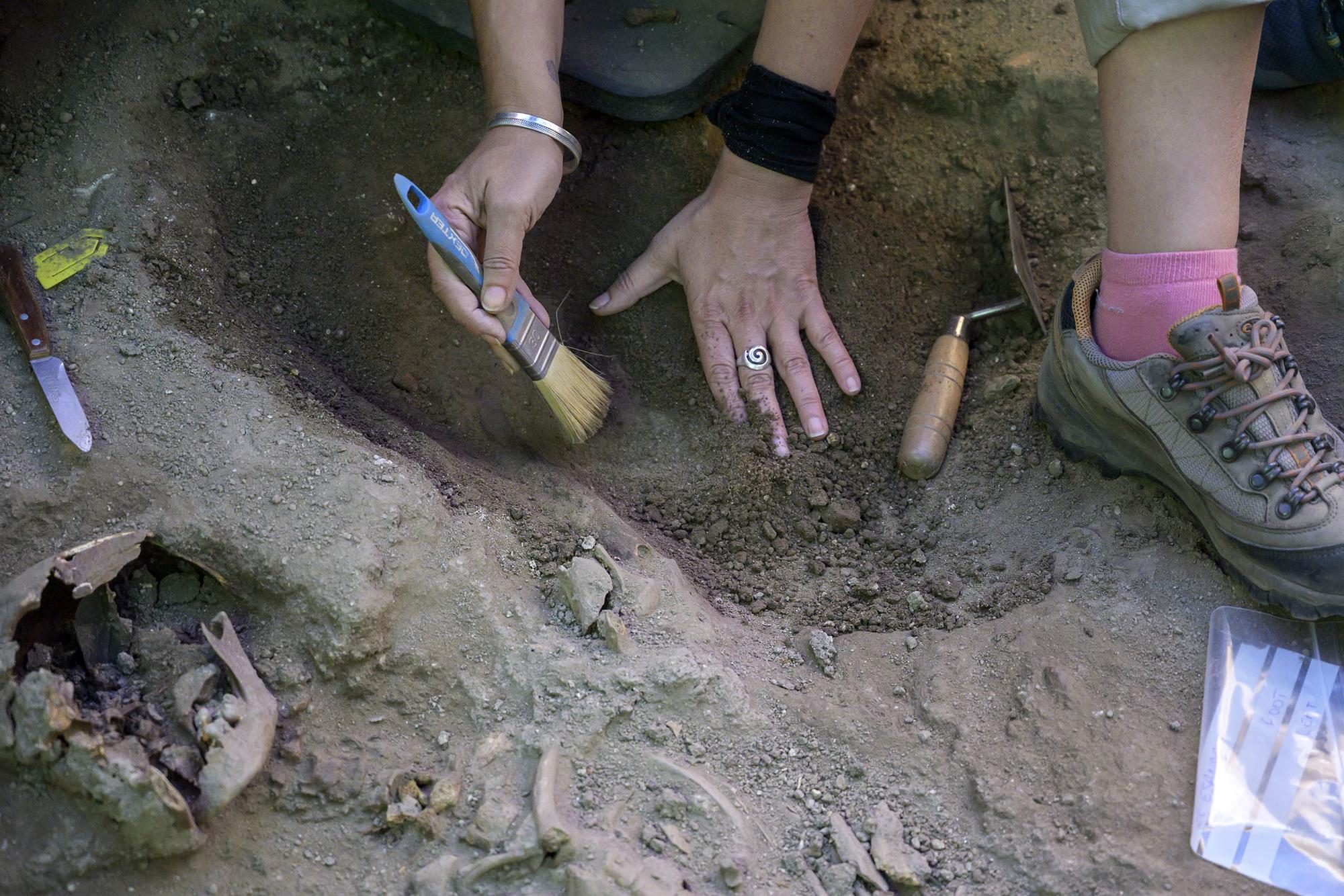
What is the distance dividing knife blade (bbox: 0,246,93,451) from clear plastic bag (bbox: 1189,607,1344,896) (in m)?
1.94

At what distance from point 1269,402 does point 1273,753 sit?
0.60 meters

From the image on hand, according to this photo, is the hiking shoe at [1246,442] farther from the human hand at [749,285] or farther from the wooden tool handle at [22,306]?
the wooden tool handle at [22,306]

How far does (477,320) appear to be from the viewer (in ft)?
6.20

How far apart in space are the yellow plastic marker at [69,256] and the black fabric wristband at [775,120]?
1.30m

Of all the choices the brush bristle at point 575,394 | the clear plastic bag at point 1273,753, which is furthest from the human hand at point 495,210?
the clear plastic bag at point 1273,753

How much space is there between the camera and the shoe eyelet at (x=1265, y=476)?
1.78m

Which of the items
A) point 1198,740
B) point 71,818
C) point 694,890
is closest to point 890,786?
point 694,890

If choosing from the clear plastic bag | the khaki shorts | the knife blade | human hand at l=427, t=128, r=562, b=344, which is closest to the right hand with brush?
human hand at l=427, t=128, r=562, b=344

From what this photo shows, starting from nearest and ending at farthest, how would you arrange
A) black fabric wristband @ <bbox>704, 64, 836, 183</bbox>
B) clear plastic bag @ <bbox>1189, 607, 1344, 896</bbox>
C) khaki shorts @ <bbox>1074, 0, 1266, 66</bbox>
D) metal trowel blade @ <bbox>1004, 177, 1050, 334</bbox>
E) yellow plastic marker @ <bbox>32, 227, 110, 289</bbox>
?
clear plastic bag @ <bbox>1189, 607, 1344, 896</bbox> → khaki shorts @ <bbox>1074, 0, 1266, 66</bbox> → yellow plastic marker @ <bbox>32, 227, 110, 289</bbox> → black fabric wristband @ <bbox>704, 64, 836, 183</bbox> → metal trowel blade @ <bbox>1004, 177, 1050, 334</bbox>

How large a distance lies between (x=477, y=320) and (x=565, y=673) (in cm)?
67

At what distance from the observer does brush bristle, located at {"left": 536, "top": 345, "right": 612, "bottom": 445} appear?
2.09 m

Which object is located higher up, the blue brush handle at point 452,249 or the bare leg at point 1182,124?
the bare leg at point 1182,124

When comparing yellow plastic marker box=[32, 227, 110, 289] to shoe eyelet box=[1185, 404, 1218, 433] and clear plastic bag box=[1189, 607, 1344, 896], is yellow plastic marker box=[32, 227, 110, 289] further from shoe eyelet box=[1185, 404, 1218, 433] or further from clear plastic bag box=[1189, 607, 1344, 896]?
clear plastic bag box=[1189, 607, 1344, 896]

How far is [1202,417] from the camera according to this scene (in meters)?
1.84
